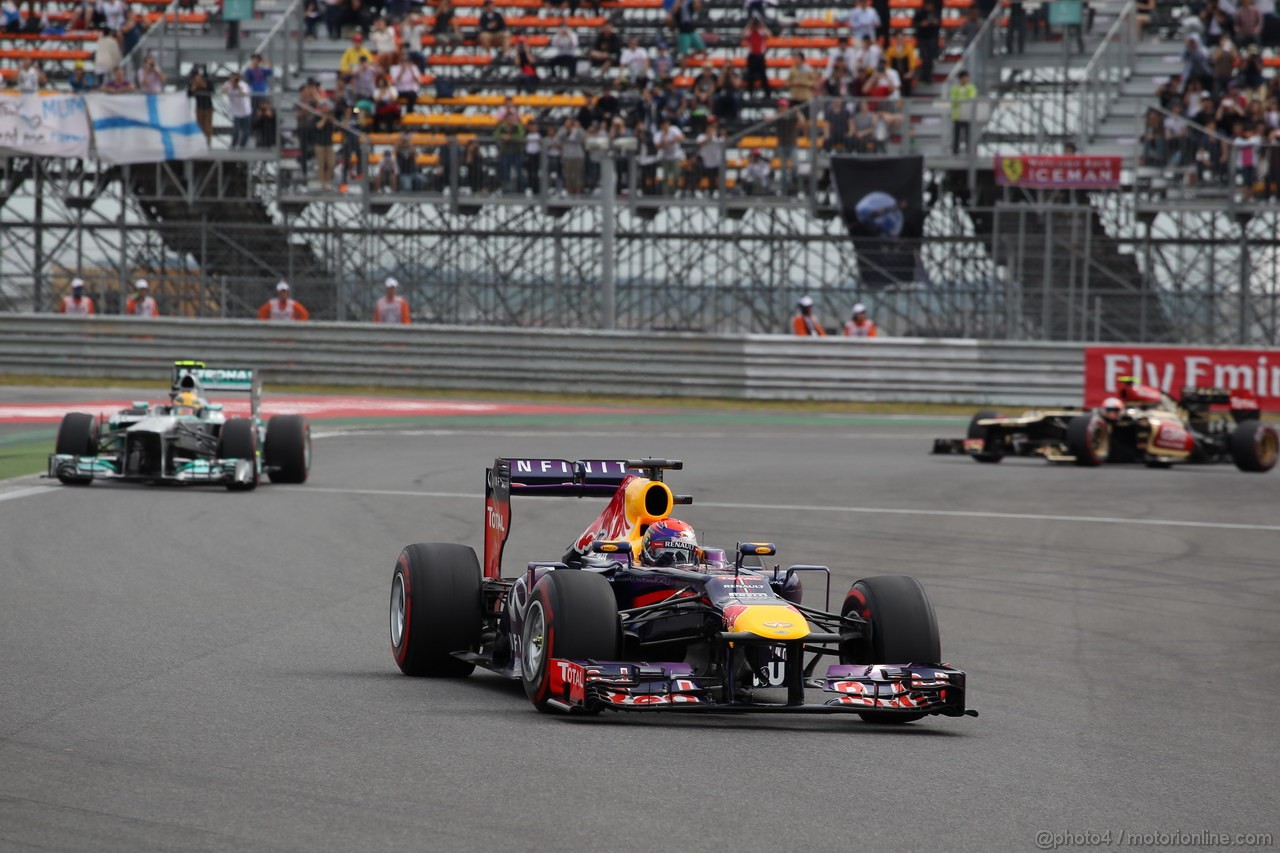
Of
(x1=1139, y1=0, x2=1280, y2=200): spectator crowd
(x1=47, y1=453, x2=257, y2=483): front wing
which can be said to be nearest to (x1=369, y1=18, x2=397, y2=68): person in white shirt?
(x1=1139, y1=0, x2=1280, y2=200): spectator crowd

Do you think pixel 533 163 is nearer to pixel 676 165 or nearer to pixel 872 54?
pixel 676 165

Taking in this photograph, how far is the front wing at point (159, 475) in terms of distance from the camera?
1691cm

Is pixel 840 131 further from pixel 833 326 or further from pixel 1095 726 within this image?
pixel 1095 726

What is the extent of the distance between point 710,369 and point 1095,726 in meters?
21.4

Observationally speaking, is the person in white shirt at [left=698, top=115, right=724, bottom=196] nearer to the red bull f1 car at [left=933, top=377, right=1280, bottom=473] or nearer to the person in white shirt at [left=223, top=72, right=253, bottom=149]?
the person in white shirt at [left=223, top=72, right=253, bottom=149]

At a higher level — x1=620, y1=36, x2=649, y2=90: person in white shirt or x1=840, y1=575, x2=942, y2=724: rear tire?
x1=620, y1=36, x2=649, y2=90: person in white shirt

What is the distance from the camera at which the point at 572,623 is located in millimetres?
7531

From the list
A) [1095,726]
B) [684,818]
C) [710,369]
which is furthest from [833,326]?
[684,818]

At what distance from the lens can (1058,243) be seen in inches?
1162

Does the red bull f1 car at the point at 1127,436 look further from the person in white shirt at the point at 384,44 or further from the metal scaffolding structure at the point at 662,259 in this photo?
the person in white shirt at the point at 384,44

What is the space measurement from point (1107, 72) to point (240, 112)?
48.0ft

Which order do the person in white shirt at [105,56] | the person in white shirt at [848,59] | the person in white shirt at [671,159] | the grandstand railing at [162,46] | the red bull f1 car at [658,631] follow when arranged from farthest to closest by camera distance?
the person in white shirt at [105,56] < the grandstand railing at [162,46] < the person in white shirt at [848,59] < the person in white shirt at [671,159] < the red bull f1 car at [658,631]

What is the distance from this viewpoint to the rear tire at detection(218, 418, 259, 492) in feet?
56.3

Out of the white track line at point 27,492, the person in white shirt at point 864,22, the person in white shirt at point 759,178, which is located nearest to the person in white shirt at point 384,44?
the person in white shirt at point 759,178
